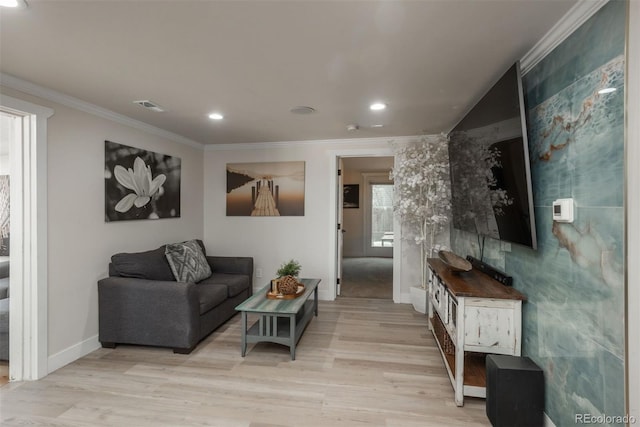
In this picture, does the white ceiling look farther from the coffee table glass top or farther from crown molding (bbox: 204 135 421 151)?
the coffee table glass top

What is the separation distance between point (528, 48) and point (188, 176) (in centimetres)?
400

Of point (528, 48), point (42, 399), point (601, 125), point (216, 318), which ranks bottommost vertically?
point (42, 399)

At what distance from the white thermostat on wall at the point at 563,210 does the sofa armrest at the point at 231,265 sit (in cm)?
333

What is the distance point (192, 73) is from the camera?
2148 millimetres

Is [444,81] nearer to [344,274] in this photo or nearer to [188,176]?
[188,176]

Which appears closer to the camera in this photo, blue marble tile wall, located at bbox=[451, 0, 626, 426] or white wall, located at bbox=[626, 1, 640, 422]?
white wall, located at bbox=[626, 1, 640, 422]

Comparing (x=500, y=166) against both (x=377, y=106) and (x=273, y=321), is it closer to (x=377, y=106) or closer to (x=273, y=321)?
(x=377, y=106)

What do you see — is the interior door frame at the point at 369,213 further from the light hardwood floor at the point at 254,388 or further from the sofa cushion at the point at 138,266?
the sofa cushion at the point at 138,266

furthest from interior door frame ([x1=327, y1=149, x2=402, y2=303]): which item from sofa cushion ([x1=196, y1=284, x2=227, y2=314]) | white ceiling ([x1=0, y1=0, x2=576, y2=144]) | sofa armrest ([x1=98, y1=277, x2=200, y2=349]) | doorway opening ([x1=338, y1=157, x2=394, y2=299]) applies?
doorway opening ([x1=338, y1=157, x2=394, y2=299])

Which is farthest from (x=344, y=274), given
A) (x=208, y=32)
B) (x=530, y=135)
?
(x=208, y=32)

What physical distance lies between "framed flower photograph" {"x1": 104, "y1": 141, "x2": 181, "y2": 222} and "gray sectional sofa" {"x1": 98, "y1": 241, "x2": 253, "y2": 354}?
564 millimetres

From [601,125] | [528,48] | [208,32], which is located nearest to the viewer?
[601,125]

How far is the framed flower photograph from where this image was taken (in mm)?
3020

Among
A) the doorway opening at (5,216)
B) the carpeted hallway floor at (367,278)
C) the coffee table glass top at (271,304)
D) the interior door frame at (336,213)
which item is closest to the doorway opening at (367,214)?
the carpeted hallway floor at (367,278)
